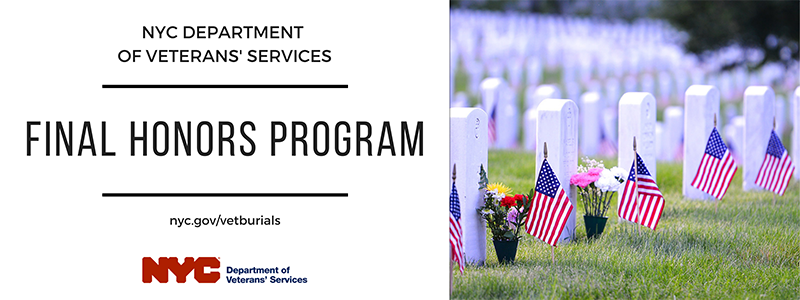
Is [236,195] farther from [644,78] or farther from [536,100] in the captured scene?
[644,78]

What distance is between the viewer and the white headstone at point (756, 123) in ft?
22.4

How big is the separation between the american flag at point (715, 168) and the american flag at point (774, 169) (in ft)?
1.88

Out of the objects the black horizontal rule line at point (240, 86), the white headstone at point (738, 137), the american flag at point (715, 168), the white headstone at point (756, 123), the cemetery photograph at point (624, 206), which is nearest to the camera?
the black horizontal rule line at point (240, 86)

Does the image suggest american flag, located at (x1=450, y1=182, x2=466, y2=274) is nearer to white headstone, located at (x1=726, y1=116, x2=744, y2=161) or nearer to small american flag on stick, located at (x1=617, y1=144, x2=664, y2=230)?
small american flag on stick, located at (x1=617, y1=144, x2=664, y2=230)

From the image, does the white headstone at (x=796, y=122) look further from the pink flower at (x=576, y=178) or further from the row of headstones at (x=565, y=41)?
the row of headstones at (x=565, y=41)

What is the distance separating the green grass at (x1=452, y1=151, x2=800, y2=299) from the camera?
3.83m

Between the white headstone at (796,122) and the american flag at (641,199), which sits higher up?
the white headstone at (796,122)

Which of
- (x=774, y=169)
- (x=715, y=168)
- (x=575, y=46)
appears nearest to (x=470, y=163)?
(x=715, y=168)

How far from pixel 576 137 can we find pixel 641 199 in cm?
60

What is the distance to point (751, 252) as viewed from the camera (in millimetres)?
4660

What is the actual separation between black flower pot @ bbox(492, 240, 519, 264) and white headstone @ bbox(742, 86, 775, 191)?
142 inches

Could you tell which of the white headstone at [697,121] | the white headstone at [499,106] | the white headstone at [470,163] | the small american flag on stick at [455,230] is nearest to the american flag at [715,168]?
the white headstone at [697,121]

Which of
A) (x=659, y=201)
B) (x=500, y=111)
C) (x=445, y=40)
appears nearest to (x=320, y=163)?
(x=445, y=40)

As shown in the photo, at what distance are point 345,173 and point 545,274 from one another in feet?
4.34
